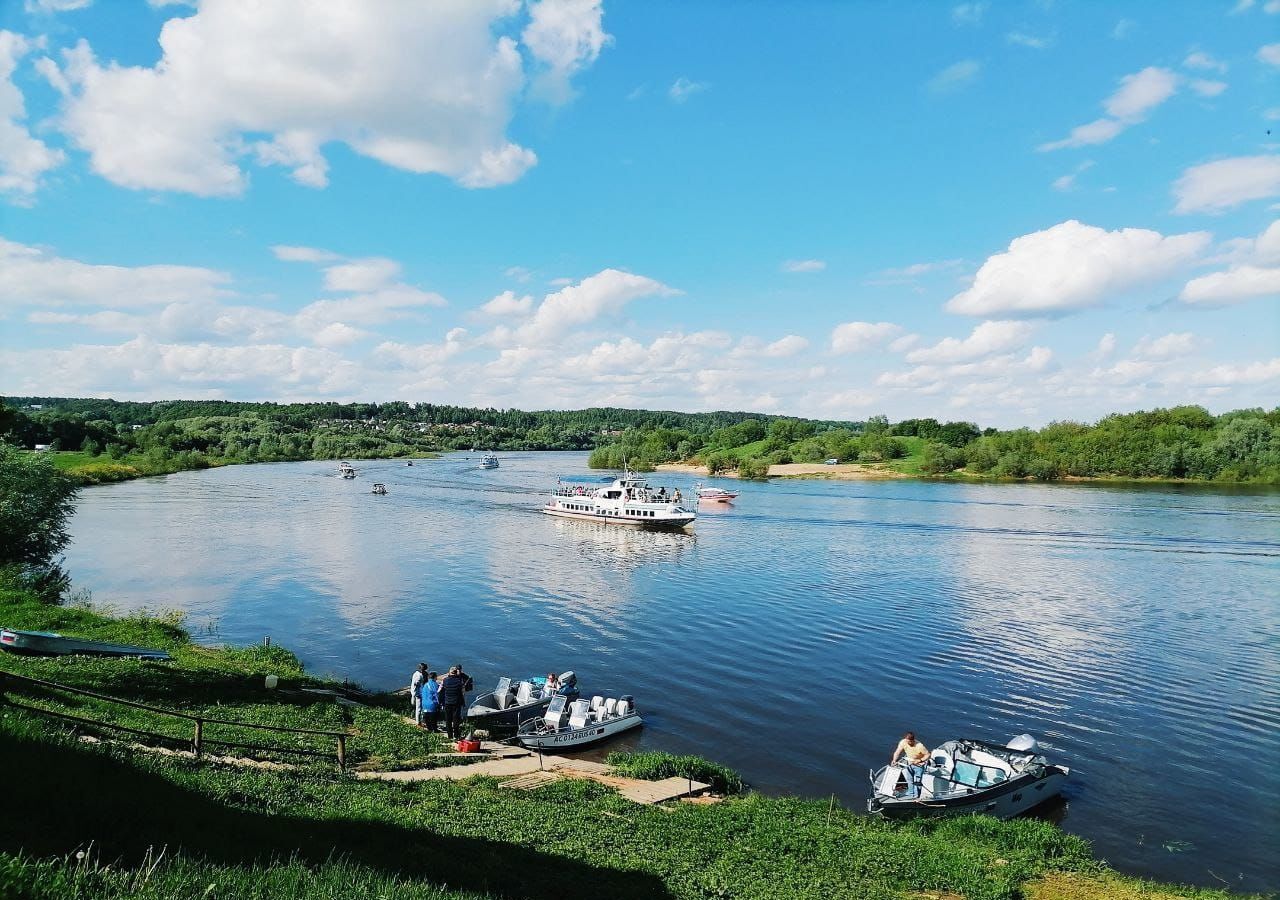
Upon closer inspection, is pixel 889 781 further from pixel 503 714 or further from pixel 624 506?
pixel 624 506

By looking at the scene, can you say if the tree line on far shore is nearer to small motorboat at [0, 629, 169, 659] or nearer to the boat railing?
small motorboat at [0, 629, 169, 659]

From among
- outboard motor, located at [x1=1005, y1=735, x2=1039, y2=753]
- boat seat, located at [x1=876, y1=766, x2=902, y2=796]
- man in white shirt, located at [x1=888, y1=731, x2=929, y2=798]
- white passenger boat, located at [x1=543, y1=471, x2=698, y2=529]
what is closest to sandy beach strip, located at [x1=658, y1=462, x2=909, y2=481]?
white passenger boat, located at [x1=543, y1=471, x2=698, y2=529]

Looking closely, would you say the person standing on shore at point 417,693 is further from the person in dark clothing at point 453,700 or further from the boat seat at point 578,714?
the boat seat at point 578,714

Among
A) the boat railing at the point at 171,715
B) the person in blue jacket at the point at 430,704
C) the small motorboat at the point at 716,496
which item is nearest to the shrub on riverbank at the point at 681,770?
the person in blue jacket at the point at 430,704

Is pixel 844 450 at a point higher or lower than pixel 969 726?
higher

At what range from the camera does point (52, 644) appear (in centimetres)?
2548

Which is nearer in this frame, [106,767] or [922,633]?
[106,767]

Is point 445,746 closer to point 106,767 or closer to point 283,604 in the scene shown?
point 106,767

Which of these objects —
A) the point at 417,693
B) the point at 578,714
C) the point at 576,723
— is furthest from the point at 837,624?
the point at 417,693

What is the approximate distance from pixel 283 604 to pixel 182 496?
2830 inches

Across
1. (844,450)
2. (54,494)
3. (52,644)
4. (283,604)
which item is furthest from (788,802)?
(844,450)

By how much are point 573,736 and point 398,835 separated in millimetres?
13931

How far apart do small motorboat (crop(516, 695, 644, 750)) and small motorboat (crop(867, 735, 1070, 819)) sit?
9024mm

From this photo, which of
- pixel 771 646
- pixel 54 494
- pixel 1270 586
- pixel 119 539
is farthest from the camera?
pixel 119 539
